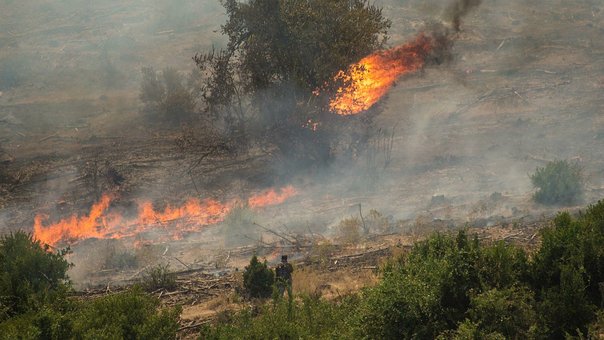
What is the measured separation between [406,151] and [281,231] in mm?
7731

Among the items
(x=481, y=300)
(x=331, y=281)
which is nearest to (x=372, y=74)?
(x=331, y=281)

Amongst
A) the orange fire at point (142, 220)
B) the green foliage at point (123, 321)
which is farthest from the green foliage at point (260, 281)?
the orange fire at point (142, 220)

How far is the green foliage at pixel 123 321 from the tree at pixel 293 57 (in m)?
13.0

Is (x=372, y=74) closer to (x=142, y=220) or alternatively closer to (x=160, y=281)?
(x=142, y=220)

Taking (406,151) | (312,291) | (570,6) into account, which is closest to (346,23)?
(406,151)

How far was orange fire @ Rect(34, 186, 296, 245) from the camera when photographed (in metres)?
19.9

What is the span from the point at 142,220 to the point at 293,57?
7842 mm

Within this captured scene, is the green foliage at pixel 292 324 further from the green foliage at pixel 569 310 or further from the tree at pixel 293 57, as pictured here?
the tree at pixel 293 57

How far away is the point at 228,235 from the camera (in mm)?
19094

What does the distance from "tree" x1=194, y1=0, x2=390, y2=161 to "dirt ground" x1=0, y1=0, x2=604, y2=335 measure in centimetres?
155

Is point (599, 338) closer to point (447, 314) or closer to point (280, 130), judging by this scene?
point (447, 314)

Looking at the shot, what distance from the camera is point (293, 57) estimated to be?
2247 cm

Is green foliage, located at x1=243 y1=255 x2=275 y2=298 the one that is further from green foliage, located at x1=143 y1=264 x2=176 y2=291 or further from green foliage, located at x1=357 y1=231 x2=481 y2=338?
green foliage, located at x1=357 y1=231 x2=481 y2=338

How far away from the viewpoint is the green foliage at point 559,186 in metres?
18.7
